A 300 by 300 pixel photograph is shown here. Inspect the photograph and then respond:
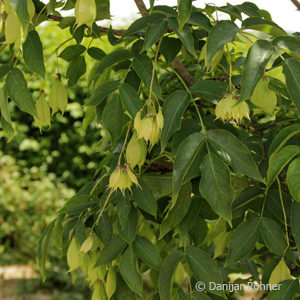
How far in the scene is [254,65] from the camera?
724mm

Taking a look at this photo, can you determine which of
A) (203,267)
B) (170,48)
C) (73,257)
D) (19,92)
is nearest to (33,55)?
(19,92)

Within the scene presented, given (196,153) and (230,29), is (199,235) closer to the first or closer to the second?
(196,153)

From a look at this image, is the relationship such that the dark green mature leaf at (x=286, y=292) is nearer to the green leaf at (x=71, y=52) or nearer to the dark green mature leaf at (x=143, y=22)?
the dark green mature leaf at (x=143, y=22)

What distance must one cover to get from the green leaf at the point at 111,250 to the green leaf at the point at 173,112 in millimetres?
258

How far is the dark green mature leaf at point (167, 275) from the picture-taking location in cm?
93

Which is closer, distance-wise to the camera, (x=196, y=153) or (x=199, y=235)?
(x=196, y=153)

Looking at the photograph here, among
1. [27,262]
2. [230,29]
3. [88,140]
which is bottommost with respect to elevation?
[27,262]

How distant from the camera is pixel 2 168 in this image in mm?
3961

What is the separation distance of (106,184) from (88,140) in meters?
3.03

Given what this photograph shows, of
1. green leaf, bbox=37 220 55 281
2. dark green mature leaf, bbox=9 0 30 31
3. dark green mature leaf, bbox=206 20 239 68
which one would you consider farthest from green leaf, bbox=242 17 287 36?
green leaf, bbox=37 220 55 281

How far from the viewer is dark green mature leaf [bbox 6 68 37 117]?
2.68ft

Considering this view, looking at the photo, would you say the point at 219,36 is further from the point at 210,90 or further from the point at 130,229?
the point at 130,229

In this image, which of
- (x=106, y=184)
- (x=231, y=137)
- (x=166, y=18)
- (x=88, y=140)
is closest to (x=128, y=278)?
(x=106, y=184)

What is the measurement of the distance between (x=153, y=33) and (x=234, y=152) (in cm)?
25
